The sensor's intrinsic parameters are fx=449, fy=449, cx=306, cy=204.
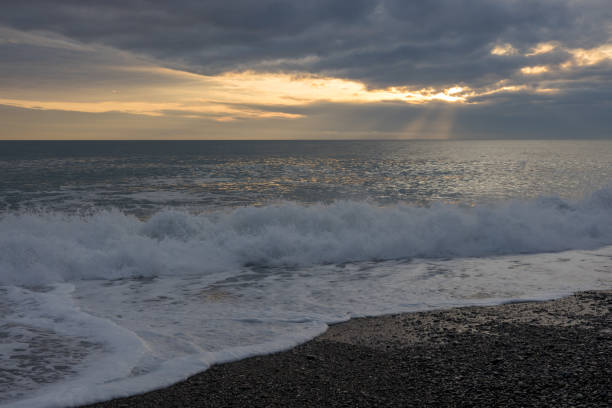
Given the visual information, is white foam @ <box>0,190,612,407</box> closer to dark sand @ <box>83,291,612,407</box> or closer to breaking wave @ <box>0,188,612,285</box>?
breaking wave @ <box>0,188,612,285</box>

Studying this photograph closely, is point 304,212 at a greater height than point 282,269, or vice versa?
point 304,212

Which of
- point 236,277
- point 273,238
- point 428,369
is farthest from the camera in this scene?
point 273,238

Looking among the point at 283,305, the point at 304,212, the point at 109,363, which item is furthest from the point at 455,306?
the point at 304,212

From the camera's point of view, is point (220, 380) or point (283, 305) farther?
point (283, 305)

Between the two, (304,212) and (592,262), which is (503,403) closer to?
(592,262)

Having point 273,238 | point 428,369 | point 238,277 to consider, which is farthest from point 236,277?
point 428,369

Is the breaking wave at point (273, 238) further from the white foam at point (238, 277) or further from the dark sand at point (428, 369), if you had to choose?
the dark sand at point (428, 369)

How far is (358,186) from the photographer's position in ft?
97.7

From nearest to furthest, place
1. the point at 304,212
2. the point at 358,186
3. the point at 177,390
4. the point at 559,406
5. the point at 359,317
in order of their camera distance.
Result: the point at 559,406
the point at 177,390
the point at 359,317
the point at 304,212
the point at 358,186

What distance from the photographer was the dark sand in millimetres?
4066

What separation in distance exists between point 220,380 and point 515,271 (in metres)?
7.26

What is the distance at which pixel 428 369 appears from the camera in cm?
473

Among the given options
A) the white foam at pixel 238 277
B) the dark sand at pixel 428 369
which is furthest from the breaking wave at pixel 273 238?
the dark sand at pixel 428 369

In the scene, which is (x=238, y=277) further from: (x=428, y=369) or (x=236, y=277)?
(x=428, y=369)
